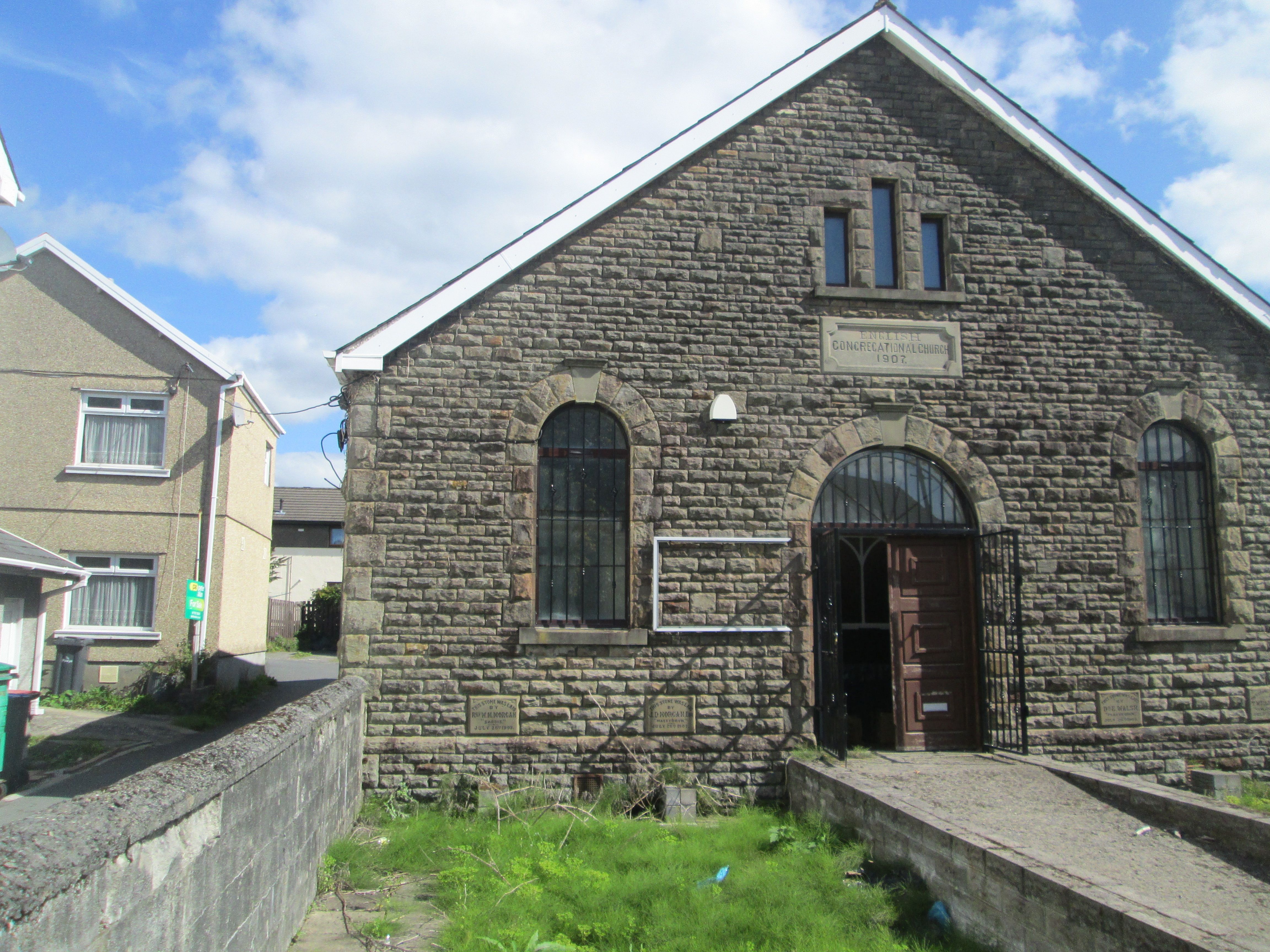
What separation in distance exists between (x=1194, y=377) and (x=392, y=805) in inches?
389

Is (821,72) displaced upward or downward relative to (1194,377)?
upward

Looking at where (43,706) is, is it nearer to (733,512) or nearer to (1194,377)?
(733,512)

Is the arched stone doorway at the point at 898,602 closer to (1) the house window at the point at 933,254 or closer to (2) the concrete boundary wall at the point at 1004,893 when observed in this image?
(1) the house window at the point at 933,254

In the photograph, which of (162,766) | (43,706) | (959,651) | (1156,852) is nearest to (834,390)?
(959,651)

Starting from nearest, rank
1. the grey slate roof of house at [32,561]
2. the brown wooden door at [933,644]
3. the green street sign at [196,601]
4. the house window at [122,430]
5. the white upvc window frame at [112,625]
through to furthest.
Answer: the brown wooden door at [933,644] < the grey slate roof of house at [32,561] < the green street sign at [196,601] < the white upvc window frame at [112,625] < the house window at [122,430]

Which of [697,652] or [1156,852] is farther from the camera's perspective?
[697,652]

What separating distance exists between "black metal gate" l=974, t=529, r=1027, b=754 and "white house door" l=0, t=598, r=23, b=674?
45.2 ft

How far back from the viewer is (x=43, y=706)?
15391mm

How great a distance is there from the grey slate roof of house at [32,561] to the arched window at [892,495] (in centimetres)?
1146

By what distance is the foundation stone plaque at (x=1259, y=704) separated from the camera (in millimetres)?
10117

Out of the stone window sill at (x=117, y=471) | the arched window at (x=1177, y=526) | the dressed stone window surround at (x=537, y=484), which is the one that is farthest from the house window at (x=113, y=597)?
the arched window at (x=1177, y=526)

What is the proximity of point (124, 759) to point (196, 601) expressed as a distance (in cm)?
418

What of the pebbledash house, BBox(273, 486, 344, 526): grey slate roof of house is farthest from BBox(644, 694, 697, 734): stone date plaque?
BBox(273, 486, 344, 526): grey slate roof of house

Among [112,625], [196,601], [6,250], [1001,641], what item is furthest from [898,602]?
[112,625]
